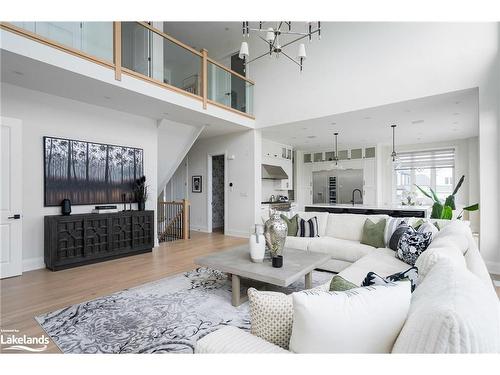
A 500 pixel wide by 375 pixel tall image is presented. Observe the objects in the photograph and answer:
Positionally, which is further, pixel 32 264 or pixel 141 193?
pixel 141 193

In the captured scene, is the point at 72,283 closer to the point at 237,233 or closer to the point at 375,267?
the point at 375,267

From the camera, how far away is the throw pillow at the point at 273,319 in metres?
1.19

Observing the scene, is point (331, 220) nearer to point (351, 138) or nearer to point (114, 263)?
point (114, 263)

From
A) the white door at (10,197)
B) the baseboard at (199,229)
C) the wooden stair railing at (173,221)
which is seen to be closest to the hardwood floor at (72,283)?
the white door at (10,197)

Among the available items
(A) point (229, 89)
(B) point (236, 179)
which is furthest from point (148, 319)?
(A) point (229, 89)

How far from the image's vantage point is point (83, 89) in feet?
13.4

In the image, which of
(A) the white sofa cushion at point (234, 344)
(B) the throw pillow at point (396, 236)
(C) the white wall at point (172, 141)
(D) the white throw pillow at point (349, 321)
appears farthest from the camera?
(C) the white wall at point (172, 141)

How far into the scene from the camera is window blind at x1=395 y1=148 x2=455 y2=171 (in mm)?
8102

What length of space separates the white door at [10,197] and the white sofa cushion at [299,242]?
155 inches

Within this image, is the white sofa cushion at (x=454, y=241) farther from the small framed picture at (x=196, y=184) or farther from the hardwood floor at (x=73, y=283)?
the small framed picture at (x=196, y=184)

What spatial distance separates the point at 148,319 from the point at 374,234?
297cm

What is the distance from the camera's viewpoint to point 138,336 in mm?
2154

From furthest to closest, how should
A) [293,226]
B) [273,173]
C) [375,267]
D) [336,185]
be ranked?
[336,185], [273,173], [293,226], [375,267]
